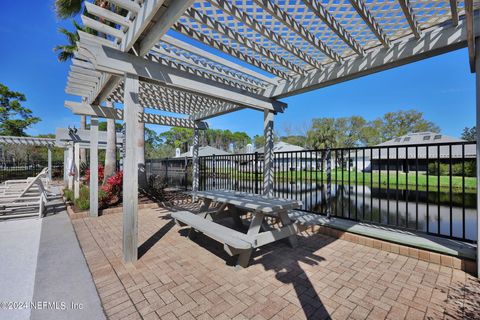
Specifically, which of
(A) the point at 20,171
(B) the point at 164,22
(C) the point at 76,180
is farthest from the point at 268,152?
(A) the point at 20,171

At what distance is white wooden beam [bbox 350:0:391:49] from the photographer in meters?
2.11

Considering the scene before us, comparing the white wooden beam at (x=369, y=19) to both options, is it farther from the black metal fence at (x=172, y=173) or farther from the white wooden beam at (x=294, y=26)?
the black metal fence at (x=172, y=173)

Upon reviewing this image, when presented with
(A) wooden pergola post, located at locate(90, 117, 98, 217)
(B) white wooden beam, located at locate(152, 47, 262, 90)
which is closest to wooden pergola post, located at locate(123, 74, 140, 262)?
(B) white wooden beam, located at locate(152, 47, 262, 90)

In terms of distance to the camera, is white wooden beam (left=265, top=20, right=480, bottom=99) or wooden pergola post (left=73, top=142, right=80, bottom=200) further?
wooden pergola post (left=73, top=142, right=80, bottom=200)

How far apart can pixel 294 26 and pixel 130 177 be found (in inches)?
107

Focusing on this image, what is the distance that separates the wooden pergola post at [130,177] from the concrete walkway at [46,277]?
1.58ft

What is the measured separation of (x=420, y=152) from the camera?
16406mm

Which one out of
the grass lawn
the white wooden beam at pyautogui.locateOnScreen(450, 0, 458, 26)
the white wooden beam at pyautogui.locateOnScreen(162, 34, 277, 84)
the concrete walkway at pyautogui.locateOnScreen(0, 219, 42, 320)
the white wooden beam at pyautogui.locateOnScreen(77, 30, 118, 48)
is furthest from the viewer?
the grass lawn

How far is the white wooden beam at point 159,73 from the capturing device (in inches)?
94.7

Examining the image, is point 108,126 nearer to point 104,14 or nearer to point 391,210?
point 104,14

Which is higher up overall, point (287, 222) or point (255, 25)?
point (255, 25)

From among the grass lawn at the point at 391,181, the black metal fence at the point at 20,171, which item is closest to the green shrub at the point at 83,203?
the grass lawn at the point at 391,181

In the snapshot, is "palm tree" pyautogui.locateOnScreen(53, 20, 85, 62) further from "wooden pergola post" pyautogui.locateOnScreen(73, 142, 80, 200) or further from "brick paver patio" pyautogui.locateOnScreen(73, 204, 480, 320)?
"brick paver patio" pyautogui.locateOnScreen(73, 204, 480, 320)

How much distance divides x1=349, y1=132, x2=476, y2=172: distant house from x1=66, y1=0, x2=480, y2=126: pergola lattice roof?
1.14m
